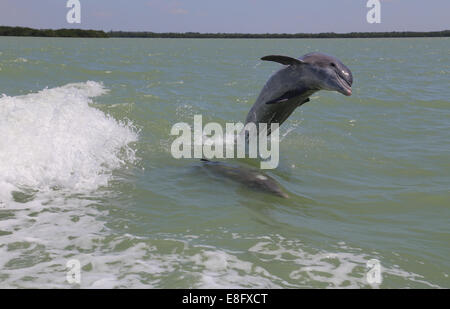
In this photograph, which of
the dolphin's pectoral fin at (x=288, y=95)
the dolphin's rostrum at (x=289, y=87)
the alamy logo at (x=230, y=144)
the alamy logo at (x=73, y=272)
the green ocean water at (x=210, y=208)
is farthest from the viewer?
the alamy logo at (x=230, y=144)

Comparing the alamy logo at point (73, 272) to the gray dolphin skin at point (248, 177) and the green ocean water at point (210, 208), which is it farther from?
the gray dolphin skin at point (248, 177)

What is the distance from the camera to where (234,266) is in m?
5.56

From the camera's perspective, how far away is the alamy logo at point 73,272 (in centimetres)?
510

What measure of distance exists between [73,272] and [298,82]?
19.1 ft

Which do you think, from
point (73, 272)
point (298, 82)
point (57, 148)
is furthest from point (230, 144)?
point (73, 272)

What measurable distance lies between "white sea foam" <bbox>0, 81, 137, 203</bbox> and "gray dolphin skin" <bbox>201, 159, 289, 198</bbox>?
2.13 meters

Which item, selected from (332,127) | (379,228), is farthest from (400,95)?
(379,228)

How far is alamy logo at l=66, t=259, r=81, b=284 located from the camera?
16.7 ft

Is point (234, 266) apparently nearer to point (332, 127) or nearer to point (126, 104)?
point (332, 127)

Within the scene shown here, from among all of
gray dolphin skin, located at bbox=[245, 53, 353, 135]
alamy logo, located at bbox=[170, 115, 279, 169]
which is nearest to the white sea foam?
alamy logo, located at bbox=[170, 115, 279, 169]

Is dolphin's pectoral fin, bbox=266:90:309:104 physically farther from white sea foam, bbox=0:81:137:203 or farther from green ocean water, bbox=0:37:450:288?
white sea foam, bbox=0:81:137:203

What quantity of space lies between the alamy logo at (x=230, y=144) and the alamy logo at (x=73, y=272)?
589 cm

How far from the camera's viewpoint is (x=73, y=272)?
5289mm

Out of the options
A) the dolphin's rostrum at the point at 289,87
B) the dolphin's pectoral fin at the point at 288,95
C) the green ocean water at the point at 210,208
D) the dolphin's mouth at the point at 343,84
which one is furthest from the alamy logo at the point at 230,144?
the dolphin's mouth at the point at 343,84
